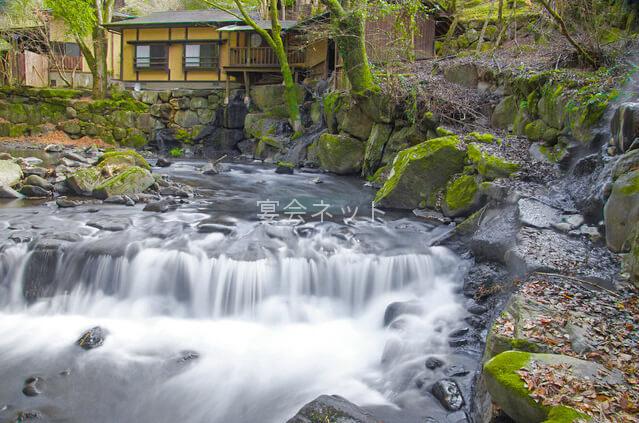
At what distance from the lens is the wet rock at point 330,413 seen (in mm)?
4191

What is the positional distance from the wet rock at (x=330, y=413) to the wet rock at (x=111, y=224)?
20.6 feet

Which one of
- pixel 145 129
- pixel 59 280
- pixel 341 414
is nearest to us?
pixel 341 414

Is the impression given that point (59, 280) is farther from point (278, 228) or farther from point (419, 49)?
point (419, 49)

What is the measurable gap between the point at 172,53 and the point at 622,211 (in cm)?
2926

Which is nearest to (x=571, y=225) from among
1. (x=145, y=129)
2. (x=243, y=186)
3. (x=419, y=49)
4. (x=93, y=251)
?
(x=93, y=251)

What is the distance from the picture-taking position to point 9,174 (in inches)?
508

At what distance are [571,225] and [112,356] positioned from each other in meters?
6.32

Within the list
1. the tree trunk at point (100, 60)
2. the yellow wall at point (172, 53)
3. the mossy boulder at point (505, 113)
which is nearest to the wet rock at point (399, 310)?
the mossy boulder at point (505, 113)

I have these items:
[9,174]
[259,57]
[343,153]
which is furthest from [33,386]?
[259,57]

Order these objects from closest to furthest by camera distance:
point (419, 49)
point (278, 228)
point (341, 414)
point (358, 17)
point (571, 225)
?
point (341, 414) → point (571, 225) → point (278, 228) → point (358, 17) → point (419, 49)

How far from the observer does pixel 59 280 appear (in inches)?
304

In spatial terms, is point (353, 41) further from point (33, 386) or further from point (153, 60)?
point (153, 60)

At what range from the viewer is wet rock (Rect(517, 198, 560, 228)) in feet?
23.1

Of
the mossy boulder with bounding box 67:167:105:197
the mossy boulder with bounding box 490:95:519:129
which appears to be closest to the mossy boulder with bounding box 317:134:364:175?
the mossy boulder with bounding box 490:95:519:129
